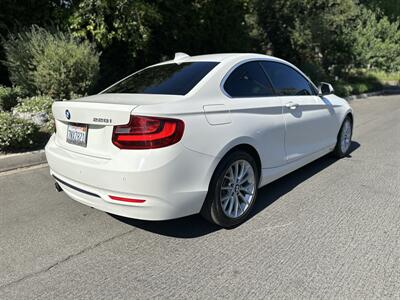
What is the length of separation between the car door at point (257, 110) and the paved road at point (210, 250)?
650 millimetres

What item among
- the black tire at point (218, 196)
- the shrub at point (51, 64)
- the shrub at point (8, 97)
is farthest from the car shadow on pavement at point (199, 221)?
the shrub at point (8, 97)

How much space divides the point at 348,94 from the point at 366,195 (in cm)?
1425

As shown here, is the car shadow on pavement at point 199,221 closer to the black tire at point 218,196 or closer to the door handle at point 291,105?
the black tire at point 218,196

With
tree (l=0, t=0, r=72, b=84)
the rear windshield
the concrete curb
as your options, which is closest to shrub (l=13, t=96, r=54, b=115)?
the concrete curb

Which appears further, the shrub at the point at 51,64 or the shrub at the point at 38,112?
the shrub at the point at 51,64

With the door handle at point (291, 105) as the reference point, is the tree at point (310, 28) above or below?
above

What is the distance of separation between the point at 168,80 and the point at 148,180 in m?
1.22

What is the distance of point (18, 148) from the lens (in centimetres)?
546

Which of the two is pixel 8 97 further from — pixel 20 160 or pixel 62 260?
pixel 62 260

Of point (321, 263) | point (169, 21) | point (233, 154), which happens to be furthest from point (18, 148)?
point (169, 21)

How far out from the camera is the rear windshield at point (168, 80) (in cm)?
325

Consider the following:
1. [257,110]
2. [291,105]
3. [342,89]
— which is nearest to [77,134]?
[257,110]

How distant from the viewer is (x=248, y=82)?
11.9 feet

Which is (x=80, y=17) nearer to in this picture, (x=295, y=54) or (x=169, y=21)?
(x=169, y=21)
